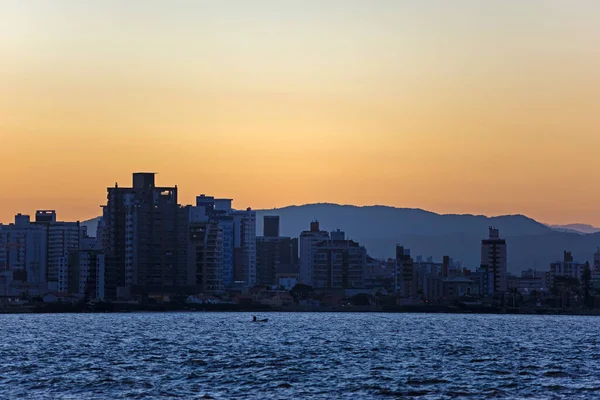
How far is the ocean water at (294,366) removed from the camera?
7188 centimetres

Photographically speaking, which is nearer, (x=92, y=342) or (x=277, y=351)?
(x=277, y=351)

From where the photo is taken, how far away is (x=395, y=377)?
3253 inches

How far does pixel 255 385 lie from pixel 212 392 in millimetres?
5466

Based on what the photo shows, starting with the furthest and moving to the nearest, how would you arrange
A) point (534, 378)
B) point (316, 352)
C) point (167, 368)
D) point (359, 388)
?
point (316, 352) → point (167, 368) → point (534, 378) → point (359, 388)

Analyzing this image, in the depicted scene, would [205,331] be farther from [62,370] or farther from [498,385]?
[498,385]

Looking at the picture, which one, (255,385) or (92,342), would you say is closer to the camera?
(255,385)

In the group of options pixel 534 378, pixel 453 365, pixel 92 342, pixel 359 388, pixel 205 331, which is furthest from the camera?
pixel 205 331

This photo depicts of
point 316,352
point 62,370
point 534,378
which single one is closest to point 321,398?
point 534,378

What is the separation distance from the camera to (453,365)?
311ft

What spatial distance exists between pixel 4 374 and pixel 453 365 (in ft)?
123

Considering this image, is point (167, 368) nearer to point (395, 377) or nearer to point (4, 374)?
point (4, 374)

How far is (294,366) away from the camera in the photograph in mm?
91812

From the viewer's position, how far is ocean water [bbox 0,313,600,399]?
71.9 m

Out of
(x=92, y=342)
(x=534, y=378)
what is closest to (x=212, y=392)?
(x=534, y=378)
